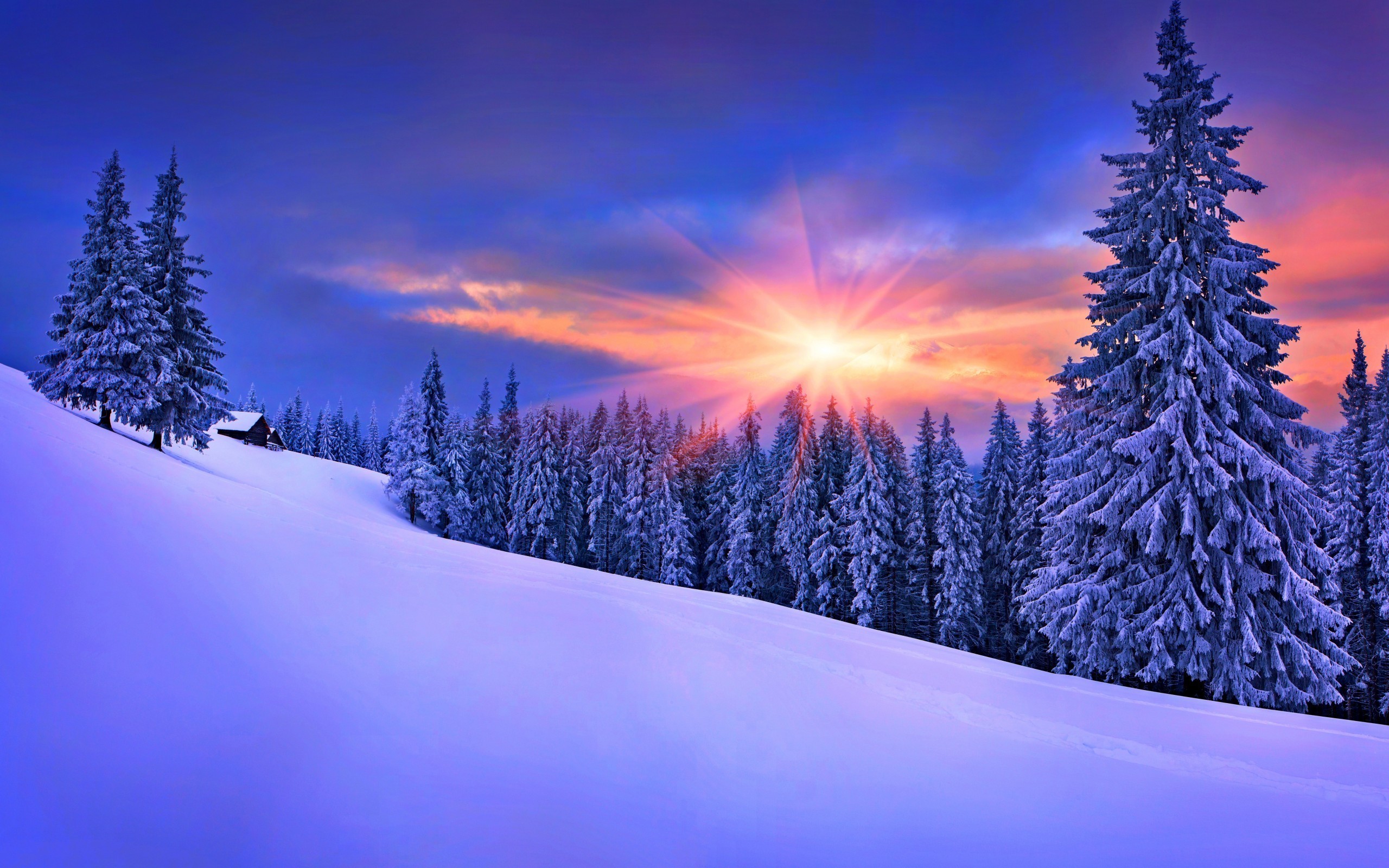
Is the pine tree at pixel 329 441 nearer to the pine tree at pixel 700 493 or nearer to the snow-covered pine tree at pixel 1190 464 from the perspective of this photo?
the pine tree at pixel 700 493

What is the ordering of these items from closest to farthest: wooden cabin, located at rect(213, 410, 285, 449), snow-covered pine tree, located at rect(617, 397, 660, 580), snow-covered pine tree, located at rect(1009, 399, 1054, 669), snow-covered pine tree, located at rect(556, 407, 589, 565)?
1. snow-covered pine tree, located at rect(1009, 399, 1054, 669)
2. snow-covered pine tree, located at rect(617, 397, 660, 580)
3. snow-covered pine tree, located at rect(556, 407, 589, 565)
4. wooden cabin, located at rect(213, 410, 285, 449)

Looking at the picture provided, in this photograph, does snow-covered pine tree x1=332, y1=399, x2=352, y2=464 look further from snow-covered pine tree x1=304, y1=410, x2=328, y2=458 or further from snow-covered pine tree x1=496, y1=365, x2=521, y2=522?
snow-covered pine tree x1=496, y1=365, x2=521, y2=522

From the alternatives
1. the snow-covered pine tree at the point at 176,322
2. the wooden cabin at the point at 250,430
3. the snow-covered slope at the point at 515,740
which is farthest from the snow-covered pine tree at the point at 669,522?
the wooden cabin at the point at 250,430

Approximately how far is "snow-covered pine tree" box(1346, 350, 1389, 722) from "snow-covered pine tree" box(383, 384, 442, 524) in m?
49.7

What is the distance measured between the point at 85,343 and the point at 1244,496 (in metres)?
38.6

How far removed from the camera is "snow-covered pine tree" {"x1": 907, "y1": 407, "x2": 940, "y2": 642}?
3294 cm

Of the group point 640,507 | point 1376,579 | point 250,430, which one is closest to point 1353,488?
point 1376,579

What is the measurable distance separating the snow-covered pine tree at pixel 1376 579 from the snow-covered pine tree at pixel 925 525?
16.4 meters

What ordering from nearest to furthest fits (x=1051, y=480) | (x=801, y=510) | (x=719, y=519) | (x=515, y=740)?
(x=515, y=740) → (x=1051, y=480) → (x=801, y=510) → (x=719, y=519)

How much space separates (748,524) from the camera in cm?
3634

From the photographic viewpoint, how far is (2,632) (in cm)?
450

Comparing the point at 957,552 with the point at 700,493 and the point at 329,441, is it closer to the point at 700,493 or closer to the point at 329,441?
the point at 700,493

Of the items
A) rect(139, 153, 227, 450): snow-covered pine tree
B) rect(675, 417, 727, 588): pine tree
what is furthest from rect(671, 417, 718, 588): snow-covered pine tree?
rect(139, 153, 227, 450): snow-covered pine tree

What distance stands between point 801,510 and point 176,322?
105 ft
